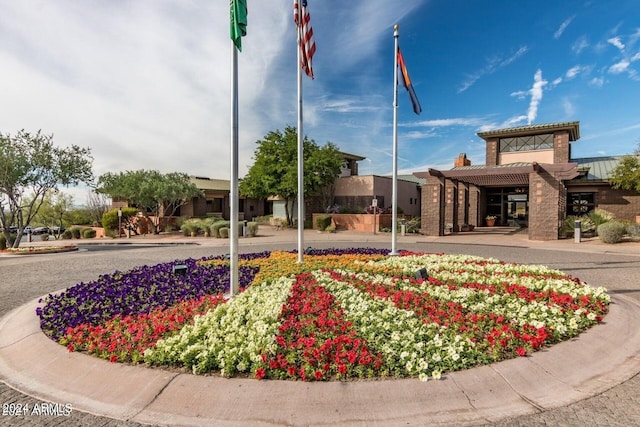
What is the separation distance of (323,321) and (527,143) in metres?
29.9

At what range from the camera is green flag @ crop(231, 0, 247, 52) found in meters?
5.47

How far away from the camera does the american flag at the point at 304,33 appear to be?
8.37 meters

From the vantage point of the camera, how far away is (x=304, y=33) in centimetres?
845

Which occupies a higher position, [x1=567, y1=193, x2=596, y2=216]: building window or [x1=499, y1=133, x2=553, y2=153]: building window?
[x1=499, y1=133, x2=553, y2=153]: building window

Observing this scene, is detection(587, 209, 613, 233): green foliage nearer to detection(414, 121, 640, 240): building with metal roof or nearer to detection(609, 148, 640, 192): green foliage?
detection(414, 121, 640, 240): building with metal roof

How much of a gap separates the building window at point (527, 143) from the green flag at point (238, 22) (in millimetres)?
28651

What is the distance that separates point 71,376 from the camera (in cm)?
357

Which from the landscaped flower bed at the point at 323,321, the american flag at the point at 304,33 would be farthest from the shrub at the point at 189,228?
the american flag at the point at 304,33

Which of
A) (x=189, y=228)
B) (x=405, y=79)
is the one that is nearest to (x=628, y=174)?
(x=405, y=79)

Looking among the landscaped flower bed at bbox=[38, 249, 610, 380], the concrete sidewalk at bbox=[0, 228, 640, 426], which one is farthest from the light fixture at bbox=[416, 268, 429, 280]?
the concrete sidewalk at bbox=[0, 228, 640, 426]

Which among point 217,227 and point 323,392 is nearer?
point 323,392

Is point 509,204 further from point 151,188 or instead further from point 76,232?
point 76,232

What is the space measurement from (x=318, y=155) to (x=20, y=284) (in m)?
21.3

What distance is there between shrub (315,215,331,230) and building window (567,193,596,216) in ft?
61.2
